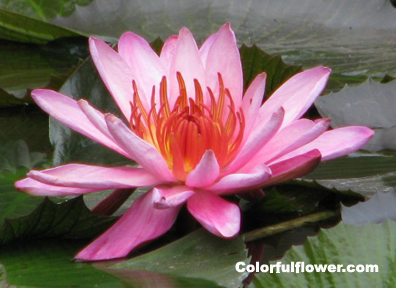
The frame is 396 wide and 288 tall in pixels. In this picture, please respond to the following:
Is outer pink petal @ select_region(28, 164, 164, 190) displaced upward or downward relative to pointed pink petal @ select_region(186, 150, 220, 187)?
downward

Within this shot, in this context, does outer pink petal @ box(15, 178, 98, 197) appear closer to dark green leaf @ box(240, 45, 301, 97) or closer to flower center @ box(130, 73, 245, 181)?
flower center @ box(130, 73, 245, 181)

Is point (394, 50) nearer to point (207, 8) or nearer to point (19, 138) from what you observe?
point (207, 8)

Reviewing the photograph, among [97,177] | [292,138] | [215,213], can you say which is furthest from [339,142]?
[97,177]

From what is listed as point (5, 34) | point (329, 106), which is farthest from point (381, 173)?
point (5, 34)

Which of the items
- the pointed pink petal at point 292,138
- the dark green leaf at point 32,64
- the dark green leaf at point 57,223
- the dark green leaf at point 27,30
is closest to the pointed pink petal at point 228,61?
the pointed pink petal at point 292,138

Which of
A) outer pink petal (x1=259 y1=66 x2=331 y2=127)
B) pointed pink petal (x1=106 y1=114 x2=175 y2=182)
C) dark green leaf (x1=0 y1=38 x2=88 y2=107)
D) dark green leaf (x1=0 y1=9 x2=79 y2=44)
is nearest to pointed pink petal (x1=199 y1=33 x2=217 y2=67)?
outer pink petal (x1=259 y1=66 x2=331 y2=127)

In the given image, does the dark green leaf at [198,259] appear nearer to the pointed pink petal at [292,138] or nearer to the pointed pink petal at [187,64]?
the pointed pink petal at [292,138]
